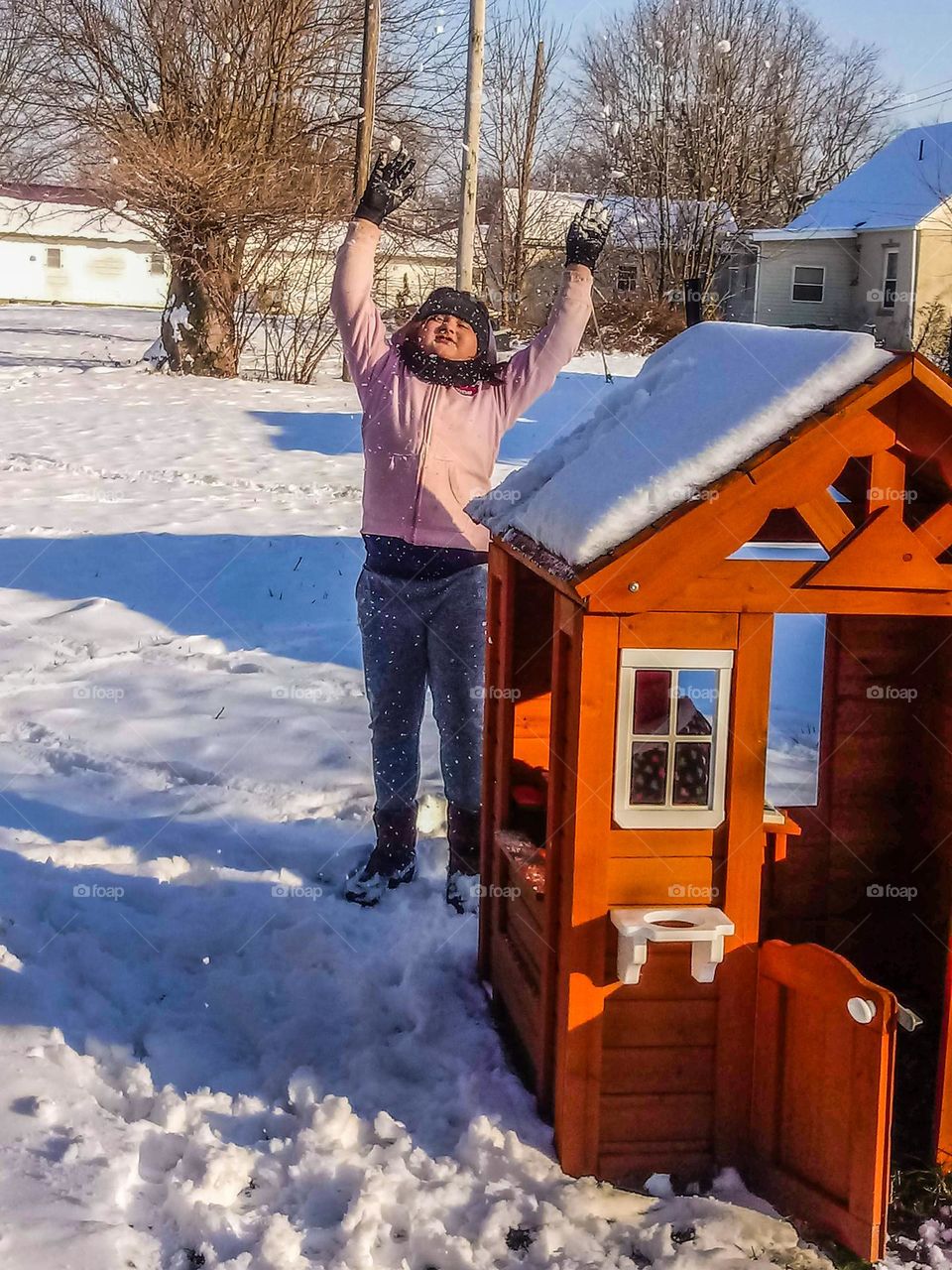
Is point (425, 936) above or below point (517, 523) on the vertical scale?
below

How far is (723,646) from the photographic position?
8.72 ft

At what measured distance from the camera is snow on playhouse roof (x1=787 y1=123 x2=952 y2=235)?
2855cm

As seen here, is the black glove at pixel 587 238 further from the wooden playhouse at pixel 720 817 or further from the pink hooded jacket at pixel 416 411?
the wooden playhouse at pixel 720 817

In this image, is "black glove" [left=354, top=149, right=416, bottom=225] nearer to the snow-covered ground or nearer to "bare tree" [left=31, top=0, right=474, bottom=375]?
the snow-covered ground

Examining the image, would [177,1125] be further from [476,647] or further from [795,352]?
[795,352]

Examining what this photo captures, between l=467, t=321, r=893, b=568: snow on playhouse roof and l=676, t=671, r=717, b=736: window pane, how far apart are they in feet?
1.20

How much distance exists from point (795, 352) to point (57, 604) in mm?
6024

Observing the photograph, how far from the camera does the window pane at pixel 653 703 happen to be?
2.71m

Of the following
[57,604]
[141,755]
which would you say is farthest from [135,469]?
[141,755]
